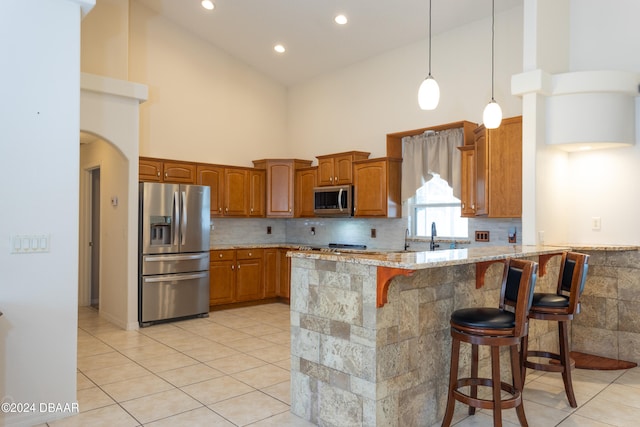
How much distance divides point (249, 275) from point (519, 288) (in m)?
4.82

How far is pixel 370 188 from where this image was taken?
6.21 m

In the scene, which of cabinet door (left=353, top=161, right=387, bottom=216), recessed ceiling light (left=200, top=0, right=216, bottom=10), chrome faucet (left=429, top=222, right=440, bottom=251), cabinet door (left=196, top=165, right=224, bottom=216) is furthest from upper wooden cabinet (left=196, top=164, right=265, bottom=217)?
chrome faucet (left=429, top=222, right=440, bottom=251)

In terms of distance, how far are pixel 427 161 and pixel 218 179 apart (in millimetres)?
3076

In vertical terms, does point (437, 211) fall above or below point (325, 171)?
below

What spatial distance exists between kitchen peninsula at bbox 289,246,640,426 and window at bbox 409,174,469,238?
257cm

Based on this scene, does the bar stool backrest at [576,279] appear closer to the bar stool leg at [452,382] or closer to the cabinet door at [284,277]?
the bar stool leg at [452,382]

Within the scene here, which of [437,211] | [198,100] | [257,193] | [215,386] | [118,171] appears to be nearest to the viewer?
[215,386]

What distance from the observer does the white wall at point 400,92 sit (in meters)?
5.26

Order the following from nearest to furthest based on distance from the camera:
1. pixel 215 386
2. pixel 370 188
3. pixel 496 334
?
pixel 496 334
pixel 215 386
pixel 370 188

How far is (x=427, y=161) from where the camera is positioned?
5.83 metres

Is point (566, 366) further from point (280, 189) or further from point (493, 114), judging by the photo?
point (280, 189)

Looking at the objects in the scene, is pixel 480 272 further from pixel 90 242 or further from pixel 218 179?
pixel 90 242

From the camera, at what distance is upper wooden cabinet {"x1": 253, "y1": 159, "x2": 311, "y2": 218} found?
726cm

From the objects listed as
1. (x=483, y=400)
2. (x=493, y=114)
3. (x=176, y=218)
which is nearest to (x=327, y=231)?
(x=176, y=218)
